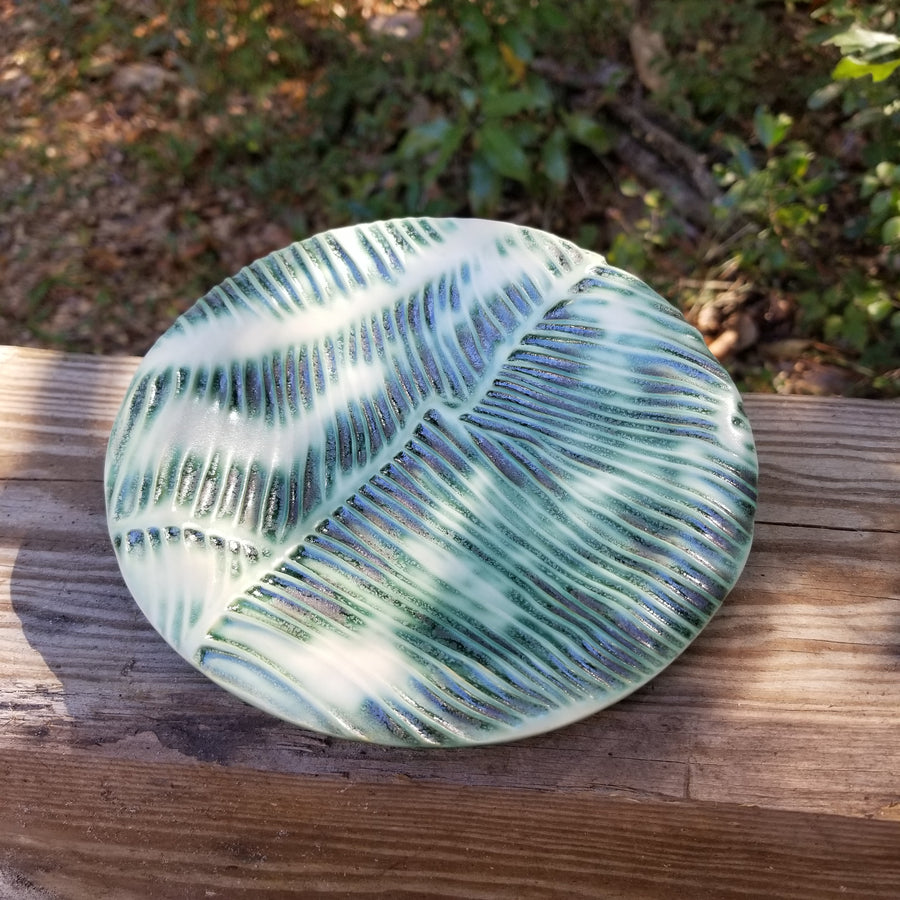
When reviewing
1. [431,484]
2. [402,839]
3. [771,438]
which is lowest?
[402,839]

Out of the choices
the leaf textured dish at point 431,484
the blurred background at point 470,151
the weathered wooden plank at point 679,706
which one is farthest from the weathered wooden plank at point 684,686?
the blurred background at point 470,151

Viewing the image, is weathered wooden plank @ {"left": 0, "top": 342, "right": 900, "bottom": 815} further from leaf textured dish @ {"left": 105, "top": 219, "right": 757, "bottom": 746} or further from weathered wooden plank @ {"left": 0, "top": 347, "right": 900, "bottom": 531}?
leaf textured dish @ {"left": 105, "top": 219, "right": 757, "bottom": 746}

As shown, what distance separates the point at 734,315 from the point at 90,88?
2496mm

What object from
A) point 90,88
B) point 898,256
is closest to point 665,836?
point 898,256

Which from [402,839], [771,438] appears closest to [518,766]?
[402,839]

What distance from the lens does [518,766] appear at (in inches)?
38.2

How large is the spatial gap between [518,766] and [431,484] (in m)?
0.35

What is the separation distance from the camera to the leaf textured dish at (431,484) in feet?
2.91

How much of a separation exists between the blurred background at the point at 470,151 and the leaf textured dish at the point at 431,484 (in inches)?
36.0

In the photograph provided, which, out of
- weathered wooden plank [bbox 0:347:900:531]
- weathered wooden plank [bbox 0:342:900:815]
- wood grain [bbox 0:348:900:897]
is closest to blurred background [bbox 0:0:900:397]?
weathered wooden plank [bbox 0:347:900:531]

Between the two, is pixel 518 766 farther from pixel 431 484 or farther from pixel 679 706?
pixel 431 484

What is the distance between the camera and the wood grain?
0.96 m

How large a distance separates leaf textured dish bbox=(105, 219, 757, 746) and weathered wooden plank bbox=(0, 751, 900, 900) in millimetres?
184

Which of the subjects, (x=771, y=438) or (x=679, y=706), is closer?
(x=679, y=706)
